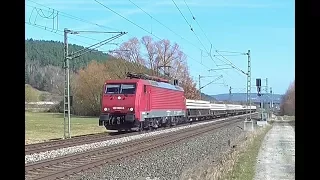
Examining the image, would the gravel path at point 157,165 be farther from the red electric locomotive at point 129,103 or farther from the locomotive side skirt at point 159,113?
the locomotive side skirt at point 159,113

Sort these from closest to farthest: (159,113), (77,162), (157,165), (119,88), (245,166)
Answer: (245,166) < (77,162) < (157,165) < (119,88) < (159,113)

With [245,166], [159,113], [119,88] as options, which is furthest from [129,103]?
[245,166]

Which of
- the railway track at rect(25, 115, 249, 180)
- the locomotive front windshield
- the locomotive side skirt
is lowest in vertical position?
the railway track at rect(25, 115, 249, 180)

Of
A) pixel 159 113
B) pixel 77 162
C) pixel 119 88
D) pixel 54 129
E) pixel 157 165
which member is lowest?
pixel 54 129

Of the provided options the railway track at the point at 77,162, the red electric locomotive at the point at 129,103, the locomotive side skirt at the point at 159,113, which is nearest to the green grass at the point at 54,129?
the red electric locomotive at the point at 129,103

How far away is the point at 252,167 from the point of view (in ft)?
41.9

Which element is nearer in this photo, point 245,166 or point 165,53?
point 245,166

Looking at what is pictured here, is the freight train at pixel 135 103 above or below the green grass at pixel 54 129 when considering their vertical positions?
above

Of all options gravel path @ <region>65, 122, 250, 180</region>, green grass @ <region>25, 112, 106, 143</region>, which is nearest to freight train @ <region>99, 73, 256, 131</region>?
green grass @ <region>25, 112, 106, 143</region>

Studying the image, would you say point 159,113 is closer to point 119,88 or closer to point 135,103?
point 119,88

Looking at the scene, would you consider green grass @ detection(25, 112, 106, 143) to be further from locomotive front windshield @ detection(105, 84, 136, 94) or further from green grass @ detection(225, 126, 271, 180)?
green grass @ detection(225, 126, 271, 180)

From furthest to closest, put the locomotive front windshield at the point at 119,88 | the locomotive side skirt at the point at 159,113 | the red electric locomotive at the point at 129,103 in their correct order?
1. the locomotive side skirt at the point at 159,113
2. the locomotive front windshield at the point at 119,88
3. the red electric locomotive at the point at 129,103
